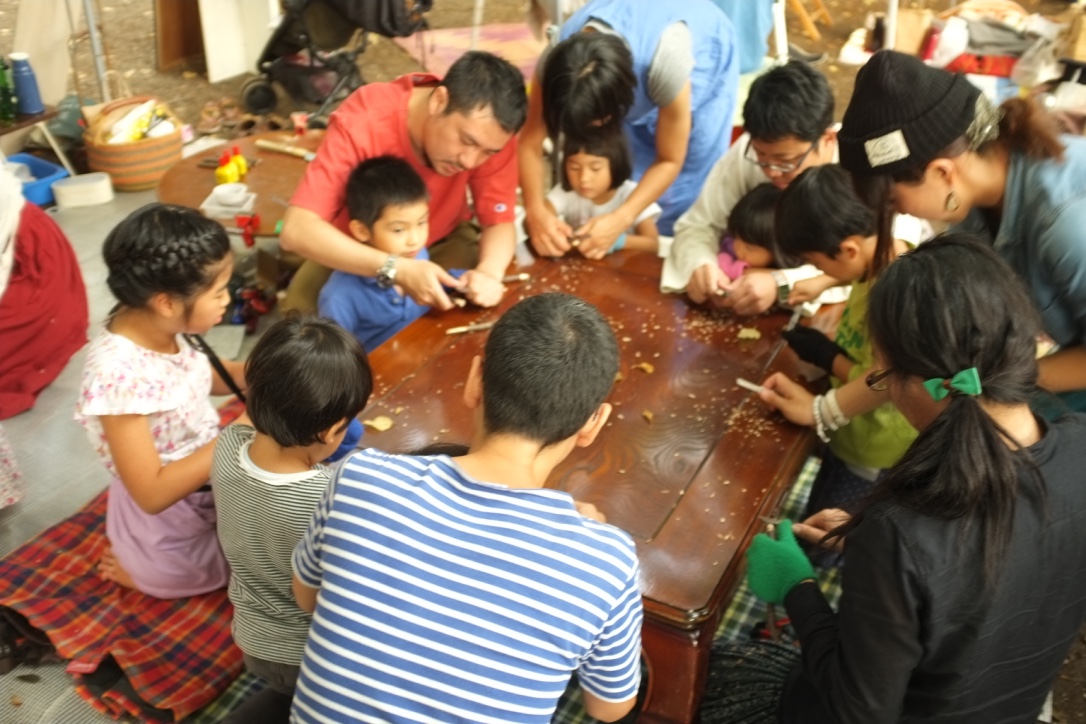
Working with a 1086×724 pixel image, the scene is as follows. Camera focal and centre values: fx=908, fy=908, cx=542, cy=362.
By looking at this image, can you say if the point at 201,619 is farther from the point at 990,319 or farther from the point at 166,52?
the point at 166,52

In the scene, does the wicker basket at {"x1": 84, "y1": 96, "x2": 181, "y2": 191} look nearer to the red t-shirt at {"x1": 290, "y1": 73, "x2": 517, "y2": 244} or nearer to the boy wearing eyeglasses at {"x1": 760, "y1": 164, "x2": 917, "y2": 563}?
the red t-shirt at {"x1": 290, "y1": 73, "x2": 517, "y2": 244}

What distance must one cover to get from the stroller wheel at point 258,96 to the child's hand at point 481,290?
152 inches

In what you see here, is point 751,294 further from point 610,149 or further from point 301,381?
point 301,381

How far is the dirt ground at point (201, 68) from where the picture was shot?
227 inches

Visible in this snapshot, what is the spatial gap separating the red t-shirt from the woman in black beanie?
1253 mm

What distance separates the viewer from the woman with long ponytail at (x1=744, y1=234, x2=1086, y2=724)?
1.26 m

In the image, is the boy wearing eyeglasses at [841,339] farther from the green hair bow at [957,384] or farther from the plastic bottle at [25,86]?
the plastic bottle at [25,86]

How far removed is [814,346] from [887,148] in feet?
1.94

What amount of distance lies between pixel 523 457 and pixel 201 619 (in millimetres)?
1279

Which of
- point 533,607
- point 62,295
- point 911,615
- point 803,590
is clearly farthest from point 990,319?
point 62,295

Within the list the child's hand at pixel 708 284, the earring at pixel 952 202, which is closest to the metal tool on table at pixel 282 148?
the child's hand at pixel 708 284

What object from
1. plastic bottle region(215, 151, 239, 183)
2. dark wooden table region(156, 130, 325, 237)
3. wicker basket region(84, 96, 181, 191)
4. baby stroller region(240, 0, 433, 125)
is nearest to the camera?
dark wooden table region(156, 130, 325, 237)

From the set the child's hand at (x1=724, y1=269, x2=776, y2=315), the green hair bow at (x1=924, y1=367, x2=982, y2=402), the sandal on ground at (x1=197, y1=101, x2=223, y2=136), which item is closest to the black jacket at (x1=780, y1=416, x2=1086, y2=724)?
the green hair bow at (x1=924, y1=367, x2=982, y2=402)

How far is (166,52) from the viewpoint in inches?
237
